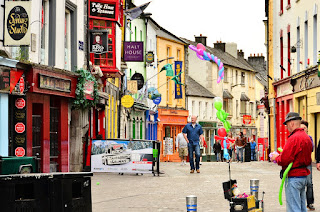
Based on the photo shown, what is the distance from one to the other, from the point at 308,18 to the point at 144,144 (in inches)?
520

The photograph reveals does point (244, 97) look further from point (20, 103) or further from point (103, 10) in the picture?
point (20, 103)

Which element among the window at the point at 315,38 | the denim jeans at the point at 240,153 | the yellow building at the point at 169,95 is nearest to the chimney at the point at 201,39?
the yellow building at the point at 169,95

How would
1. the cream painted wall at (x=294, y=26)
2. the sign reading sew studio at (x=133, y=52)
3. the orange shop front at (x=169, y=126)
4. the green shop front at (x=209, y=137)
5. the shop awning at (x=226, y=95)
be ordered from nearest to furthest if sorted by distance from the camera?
the cream painted wall at (x=294, y=26) → the sign reading sew studio at (x=133, y=52) → the orange shop front at (x=169, y=126) → the green shop front at (x=209, y=137) → the shop awning at (x=226, y=95)

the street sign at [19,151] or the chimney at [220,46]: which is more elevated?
the chimney at [220,46]

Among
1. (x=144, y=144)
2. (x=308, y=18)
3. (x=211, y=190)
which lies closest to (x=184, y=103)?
(x=308, y=18)

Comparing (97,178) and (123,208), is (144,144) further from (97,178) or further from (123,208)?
(123,208)

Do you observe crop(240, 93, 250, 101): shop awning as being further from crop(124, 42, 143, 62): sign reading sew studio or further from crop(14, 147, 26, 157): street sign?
crop(14, 147, 26, 157): street sign

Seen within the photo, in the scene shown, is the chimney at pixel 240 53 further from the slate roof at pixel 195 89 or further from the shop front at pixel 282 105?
the shop front at pixel 282 105

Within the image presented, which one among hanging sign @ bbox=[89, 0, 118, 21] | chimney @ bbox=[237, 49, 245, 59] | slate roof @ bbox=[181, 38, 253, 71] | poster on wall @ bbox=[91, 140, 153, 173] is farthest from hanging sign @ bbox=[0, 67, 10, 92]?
chimney @ bbox=[237, 49, 245, 59]

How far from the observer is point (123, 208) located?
13297mm

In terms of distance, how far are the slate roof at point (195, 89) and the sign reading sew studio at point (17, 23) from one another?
1890 inches

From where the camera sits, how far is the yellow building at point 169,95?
58.1 meters

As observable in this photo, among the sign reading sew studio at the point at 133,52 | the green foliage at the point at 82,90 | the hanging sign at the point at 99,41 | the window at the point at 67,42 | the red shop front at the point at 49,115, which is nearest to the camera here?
the red shop front at the point at 49,115

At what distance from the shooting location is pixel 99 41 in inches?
1073
